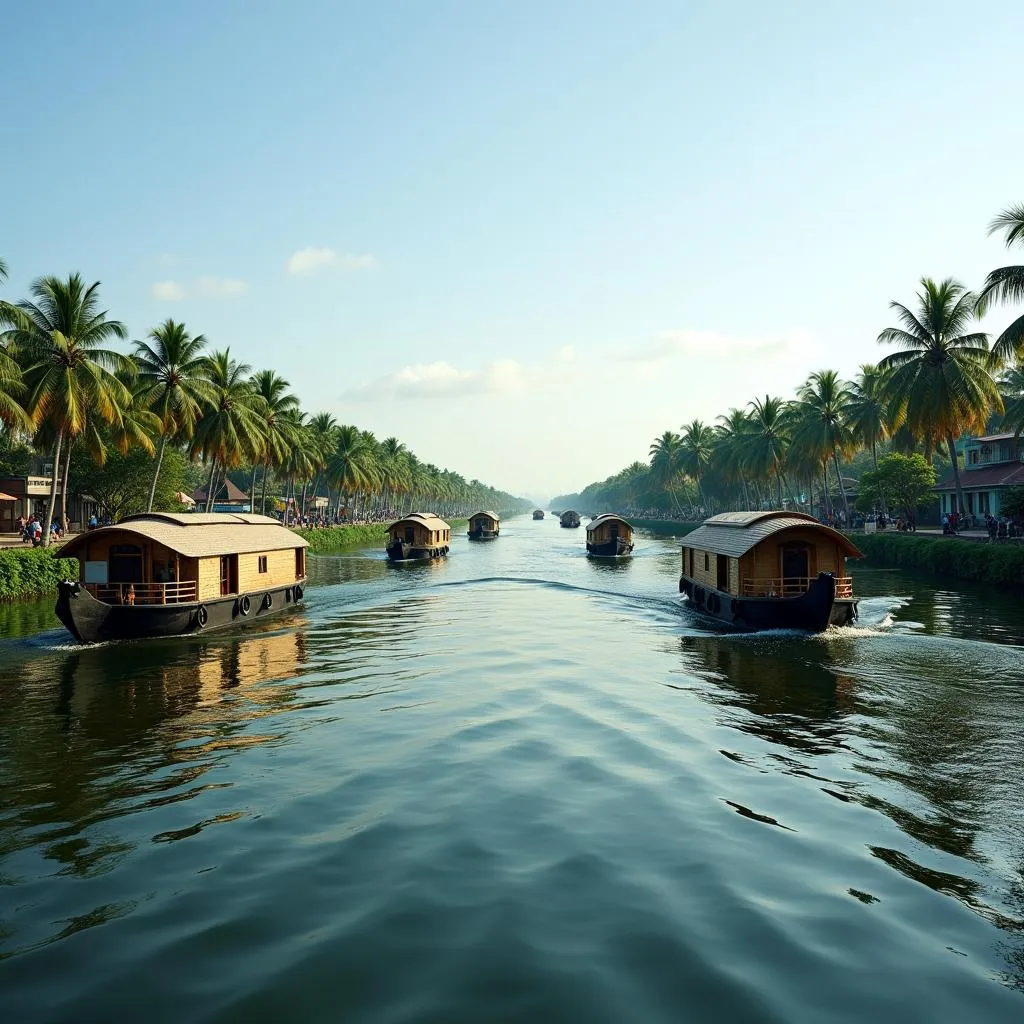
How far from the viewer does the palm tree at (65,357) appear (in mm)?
33531

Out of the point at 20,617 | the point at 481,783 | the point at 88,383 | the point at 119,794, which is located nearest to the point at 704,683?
the point at 481,783

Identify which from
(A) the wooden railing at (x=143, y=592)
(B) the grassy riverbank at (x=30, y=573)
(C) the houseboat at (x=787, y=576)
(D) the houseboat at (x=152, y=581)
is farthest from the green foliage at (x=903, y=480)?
(B) the grassy riverbank at (x=30, y=573)

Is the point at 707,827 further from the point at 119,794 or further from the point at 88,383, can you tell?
the point at 88,383

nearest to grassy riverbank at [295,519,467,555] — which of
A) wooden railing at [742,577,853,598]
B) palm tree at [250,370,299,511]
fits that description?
palm tree at [250,370,299,511]

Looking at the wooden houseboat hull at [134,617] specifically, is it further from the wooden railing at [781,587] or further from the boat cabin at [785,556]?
the wooden railing at [781,587]

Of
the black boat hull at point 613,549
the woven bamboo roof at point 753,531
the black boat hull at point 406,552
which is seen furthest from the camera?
the black boat hull at point 613,549

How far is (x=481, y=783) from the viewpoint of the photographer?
415 inches

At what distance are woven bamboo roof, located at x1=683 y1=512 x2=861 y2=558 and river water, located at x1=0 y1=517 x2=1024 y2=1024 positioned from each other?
18.1 ft

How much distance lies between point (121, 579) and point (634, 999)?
21391mm

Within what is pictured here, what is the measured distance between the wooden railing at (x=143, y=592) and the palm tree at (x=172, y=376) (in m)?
19.3

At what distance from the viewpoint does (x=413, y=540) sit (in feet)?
185

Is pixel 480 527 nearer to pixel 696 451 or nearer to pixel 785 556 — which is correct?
pixel 696 451

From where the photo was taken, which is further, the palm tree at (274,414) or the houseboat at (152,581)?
the palm tree at (274,414)

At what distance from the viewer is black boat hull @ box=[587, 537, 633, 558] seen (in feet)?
190
